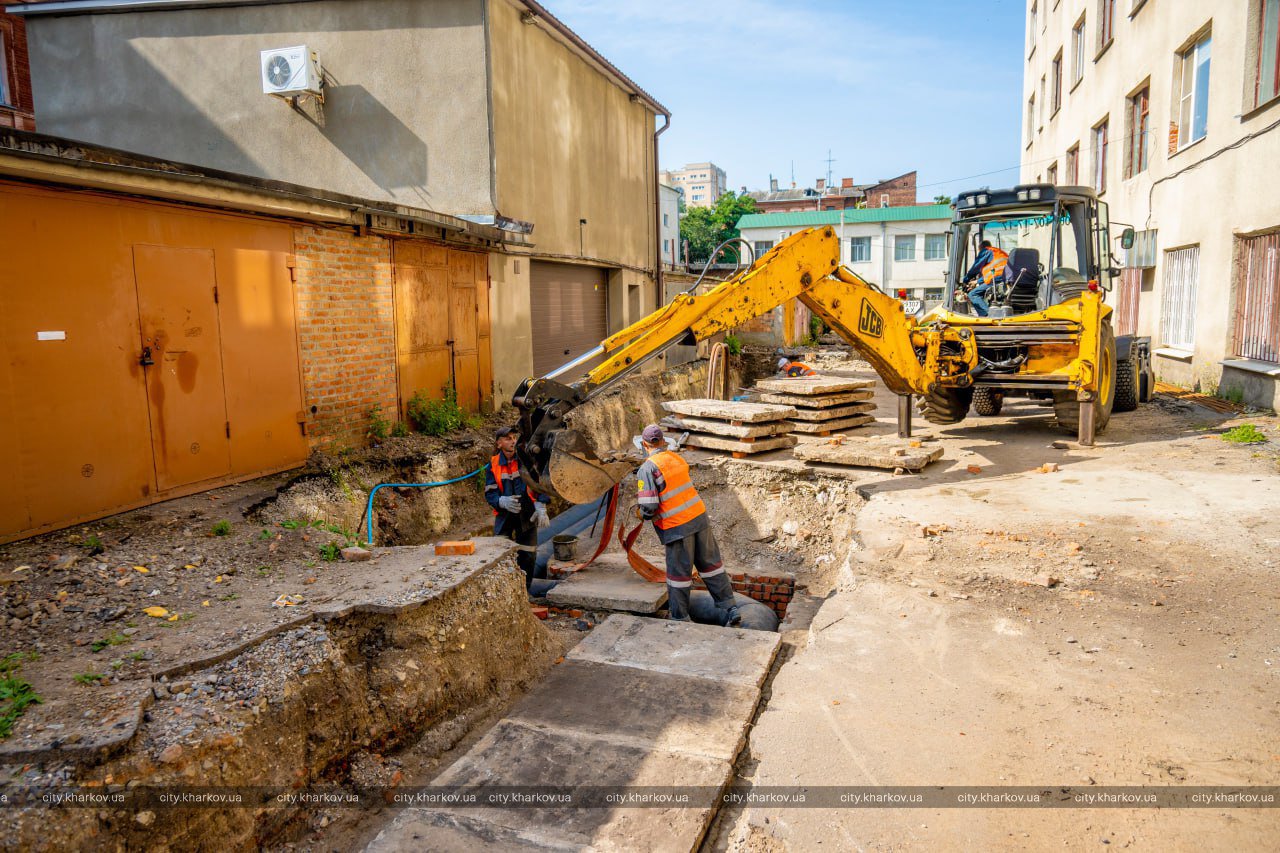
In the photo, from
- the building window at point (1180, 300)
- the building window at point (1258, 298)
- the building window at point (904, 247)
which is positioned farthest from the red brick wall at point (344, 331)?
the building window at point (904, 247)

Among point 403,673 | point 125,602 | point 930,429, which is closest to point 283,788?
point 403,673

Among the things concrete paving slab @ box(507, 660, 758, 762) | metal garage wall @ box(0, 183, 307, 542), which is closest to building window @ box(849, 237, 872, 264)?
metal garage wall @ box(0, 183, 307, 542)

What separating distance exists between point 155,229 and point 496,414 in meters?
5.77

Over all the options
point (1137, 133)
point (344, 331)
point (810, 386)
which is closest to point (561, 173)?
point (344, 331)

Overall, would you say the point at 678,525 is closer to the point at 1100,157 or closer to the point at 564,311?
the point at 564,311

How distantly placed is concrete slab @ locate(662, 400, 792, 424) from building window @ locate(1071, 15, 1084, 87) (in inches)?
640

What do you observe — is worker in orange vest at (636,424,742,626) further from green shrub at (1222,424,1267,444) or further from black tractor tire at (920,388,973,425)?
green shrub at (1222,424,1267,444)

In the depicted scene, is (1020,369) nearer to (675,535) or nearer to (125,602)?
(675,535)

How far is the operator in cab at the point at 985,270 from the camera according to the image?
32.6 ft

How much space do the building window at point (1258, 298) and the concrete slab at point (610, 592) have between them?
935 centimetres

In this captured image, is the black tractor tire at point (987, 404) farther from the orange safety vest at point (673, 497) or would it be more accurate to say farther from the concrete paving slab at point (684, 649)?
the concrete paving slab at point (684, 649)

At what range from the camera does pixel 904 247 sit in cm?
4047

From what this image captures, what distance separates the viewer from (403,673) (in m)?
4.59

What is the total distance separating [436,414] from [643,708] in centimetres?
649
